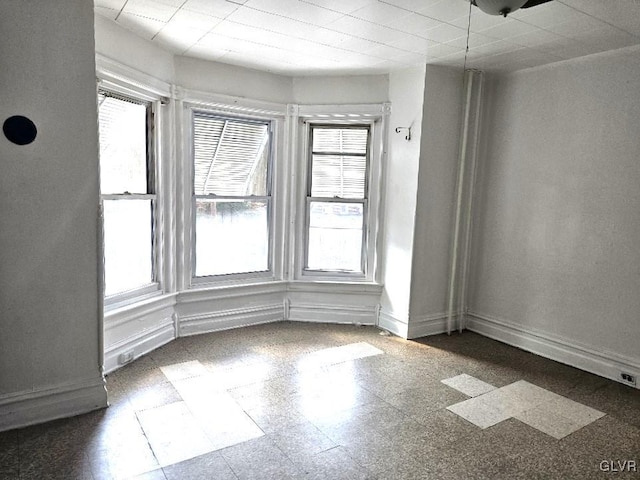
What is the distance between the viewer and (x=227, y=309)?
445 cm

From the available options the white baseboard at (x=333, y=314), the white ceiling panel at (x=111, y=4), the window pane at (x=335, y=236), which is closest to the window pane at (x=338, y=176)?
the window pane at (x=335, y=236)

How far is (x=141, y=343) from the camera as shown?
3.66 m

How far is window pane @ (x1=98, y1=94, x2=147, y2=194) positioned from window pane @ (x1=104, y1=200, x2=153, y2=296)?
144 mm

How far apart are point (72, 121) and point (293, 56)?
198 cm

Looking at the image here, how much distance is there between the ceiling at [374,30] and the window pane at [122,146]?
59cm

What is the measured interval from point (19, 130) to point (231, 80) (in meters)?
2.16

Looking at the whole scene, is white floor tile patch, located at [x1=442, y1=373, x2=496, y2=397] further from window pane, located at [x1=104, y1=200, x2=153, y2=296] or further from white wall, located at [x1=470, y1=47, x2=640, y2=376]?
window pane, located at [x1=104, y1=200, x2=153, y2=296]

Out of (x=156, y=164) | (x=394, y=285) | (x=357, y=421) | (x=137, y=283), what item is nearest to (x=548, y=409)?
(x=357, y=421)

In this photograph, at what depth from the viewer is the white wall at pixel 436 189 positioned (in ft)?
13.5

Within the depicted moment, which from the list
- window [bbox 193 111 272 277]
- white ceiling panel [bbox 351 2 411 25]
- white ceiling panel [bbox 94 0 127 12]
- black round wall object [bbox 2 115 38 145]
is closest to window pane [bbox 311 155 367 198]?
window [bbox 193 111 272 277]

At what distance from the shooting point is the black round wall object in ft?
7.78

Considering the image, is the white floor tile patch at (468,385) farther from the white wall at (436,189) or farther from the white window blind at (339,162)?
the white window blind at (339,162)

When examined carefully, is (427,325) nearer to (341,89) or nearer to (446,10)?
(341,89)

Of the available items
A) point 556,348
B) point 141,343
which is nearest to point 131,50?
point 141,343
